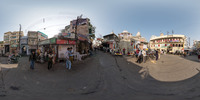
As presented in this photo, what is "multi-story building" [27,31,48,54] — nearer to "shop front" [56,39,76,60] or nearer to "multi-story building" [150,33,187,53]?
"shop front" [56,39,76,60]

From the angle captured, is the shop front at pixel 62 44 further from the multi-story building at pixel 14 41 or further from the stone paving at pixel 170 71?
the multi-story building at pixel 14 41

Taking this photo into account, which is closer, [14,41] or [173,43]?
[14,41]

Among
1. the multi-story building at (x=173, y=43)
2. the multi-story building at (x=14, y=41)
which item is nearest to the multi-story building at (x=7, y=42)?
the multi-story building at (x=14, y=41)

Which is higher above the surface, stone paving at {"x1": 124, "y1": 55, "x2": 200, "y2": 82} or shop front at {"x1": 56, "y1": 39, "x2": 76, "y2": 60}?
shop front at {"x1": 56, "y1": 39, "x2": 76, "y2": 60}

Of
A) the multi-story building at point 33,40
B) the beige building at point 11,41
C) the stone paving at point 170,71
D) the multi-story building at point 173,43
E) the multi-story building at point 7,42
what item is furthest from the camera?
the multi-story building at point 173,43

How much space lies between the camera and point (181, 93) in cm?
334

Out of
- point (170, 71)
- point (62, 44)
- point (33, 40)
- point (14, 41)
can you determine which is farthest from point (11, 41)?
point (170, 71)

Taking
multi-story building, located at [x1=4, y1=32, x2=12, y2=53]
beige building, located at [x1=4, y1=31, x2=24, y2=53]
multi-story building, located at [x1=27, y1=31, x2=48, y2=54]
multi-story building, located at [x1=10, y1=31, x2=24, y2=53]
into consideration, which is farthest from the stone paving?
multi-story building, located at [x1=4, y1=32, x2=12, y2=53]

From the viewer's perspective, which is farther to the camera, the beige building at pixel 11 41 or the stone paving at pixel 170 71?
the beige building at pixel 11 41

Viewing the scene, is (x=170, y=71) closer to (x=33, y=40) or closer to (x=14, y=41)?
(x=33, y=40)

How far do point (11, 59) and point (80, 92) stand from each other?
12916 millimetres

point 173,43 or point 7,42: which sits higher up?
point 7,42

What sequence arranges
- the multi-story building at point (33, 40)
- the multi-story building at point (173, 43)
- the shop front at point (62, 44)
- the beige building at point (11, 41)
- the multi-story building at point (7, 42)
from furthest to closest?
the multi-story building at point (173, 43) → the multi-story building at point (7, 42) → the beige building at point (11, 41) → the multi-story building at point (33, 40) → the shop front at point (62, 44)

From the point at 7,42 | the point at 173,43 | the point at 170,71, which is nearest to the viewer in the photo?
the point at 170,71
